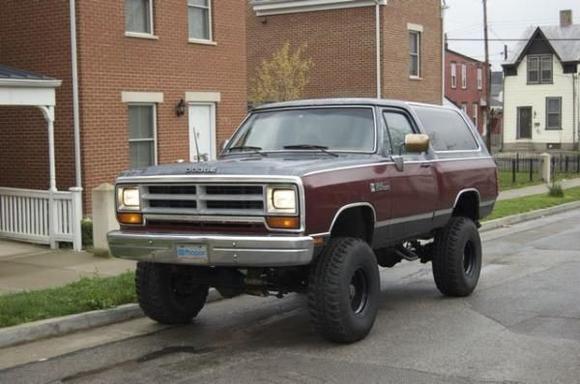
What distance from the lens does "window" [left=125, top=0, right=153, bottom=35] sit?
15.0 meters

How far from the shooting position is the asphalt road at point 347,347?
588cm

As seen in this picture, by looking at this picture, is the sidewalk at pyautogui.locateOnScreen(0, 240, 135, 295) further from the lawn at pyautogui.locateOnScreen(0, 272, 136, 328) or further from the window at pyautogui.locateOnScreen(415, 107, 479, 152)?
the window at pyautogui.locateOnScreen(415, 107, 479, 152)

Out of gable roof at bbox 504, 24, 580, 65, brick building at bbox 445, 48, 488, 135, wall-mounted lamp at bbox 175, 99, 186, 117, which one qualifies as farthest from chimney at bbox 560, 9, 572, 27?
wall-mounted lamp at bbox 175, 99, 186, 117

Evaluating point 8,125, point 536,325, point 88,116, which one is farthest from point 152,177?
point 8,125

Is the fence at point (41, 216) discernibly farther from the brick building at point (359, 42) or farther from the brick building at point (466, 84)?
the brick building at point (466, 84)

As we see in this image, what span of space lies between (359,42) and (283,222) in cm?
1940

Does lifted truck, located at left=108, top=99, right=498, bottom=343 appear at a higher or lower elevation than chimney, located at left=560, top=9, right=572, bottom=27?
lower

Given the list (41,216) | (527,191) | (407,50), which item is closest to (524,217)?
(527,191)

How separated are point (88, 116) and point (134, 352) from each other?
26.7 feet

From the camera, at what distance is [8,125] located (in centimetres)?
1461

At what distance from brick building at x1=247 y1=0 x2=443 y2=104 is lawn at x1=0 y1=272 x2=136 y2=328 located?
17034mm

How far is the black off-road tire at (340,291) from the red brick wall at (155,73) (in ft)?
27.3

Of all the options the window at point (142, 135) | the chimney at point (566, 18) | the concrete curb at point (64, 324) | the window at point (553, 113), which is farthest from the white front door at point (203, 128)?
the chimney at point (566, 18)

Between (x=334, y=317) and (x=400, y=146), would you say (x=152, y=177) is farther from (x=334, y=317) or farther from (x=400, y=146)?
(x=400, y=146)
